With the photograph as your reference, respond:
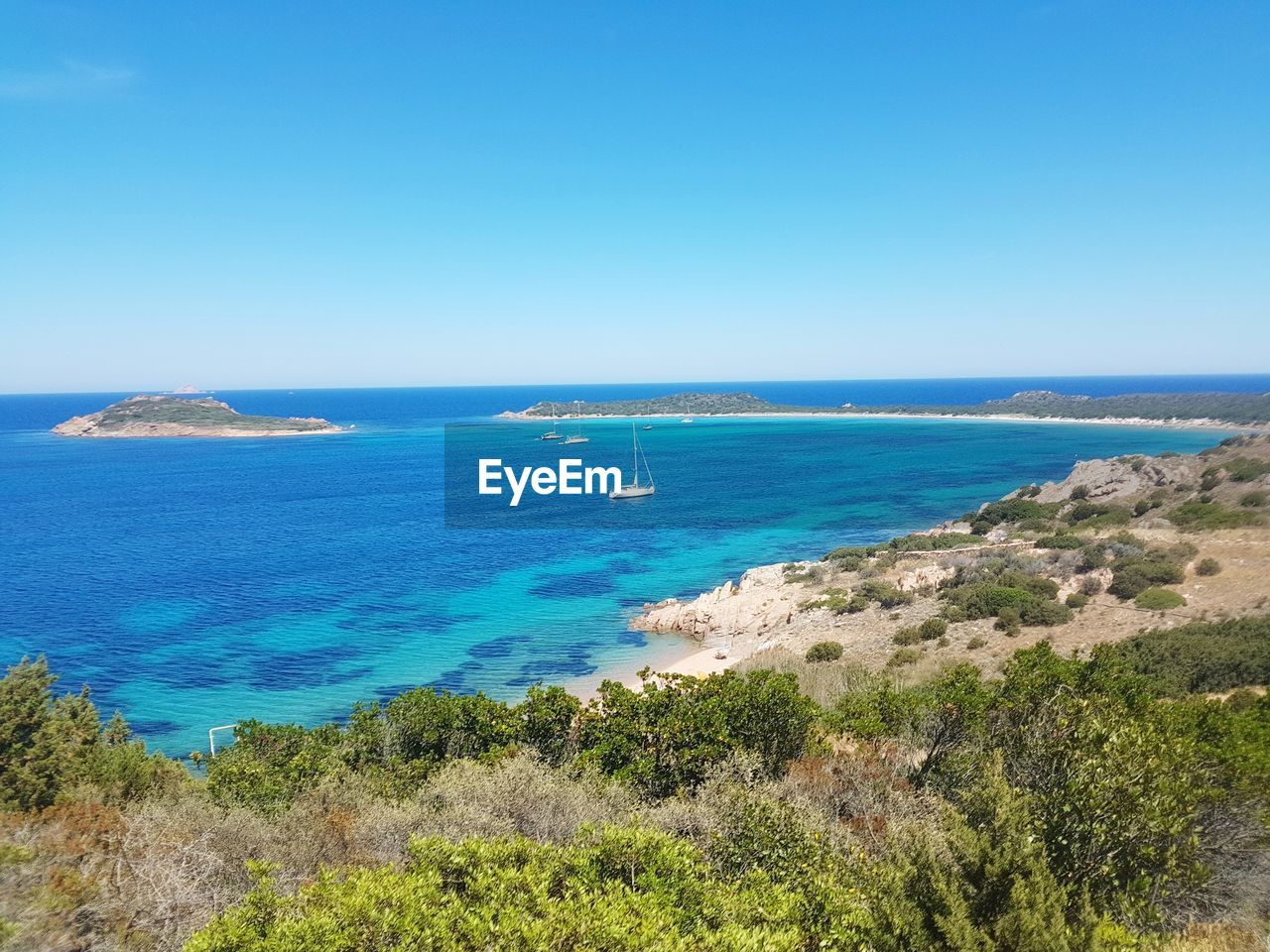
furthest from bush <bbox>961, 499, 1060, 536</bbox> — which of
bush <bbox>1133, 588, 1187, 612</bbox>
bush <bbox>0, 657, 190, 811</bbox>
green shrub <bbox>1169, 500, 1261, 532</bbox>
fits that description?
bush <bbox>0, 657, 190, 811</bbox>

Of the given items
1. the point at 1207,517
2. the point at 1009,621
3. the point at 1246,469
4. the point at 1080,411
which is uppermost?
the point at 1080,411

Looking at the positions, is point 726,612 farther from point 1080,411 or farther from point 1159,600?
point 1080,411

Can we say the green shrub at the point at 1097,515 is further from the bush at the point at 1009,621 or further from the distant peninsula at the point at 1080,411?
the distant peninsula at the point at 1080,411

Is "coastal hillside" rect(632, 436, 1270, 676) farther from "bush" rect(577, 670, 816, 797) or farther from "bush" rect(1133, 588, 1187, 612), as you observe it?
"bush" rect(577, 670, 816, 797)

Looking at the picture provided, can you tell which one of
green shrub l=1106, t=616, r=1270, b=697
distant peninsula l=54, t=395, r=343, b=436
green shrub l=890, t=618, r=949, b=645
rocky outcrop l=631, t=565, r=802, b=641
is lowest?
rocky outcrop l=631, t=565, r=802, b=641

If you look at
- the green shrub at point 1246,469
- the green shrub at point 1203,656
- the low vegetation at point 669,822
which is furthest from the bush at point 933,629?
the green shrub at point 1246,469

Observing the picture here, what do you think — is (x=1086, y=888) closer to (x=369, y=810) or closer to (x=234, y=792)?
(x=369, y=810)

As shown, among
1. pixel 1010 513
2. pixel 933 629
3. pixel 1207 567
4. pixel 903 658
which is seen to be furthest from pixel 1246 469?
pixel 903 658
